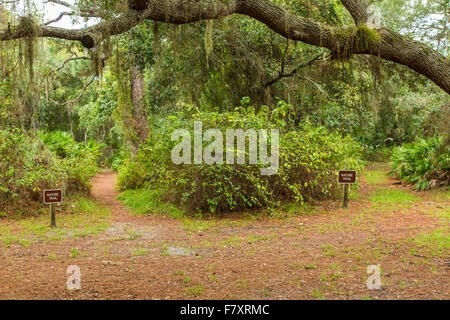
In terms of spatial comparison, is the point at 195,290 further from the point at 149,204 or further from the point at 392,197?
the point at 392,197

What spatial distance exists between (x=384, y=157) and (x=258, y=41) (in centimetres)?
1292

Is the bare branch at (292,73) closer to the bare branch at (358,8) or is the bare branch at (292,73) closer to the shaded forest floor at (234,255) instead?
the shaded forest floor at (234,255)

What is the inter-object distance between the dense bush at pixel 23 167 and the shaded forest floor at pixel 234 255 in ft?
2.36

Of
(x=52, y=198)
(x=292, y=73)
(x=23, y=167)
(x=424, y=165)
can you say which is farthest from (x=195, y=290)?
(x=424, y=165)

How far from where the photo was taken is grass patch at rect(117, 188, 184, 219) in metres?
8.83

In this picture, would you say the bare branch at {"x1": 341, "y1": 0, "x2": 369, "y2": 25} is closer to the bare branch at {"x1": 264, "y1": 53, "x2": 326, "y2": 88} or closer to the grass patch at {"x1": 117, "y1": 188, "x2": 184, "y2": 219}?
the bare branch at {"x1": 264, "y1": 53, "x2": 326, "y2": 88}

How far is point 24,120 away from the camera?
8.61 meters

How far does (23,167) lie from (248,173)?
4.62 metres

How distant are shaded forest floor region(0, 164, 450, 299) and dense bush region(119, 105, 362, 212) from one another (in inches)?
20.1

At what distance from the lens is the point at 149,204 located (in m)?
9.56

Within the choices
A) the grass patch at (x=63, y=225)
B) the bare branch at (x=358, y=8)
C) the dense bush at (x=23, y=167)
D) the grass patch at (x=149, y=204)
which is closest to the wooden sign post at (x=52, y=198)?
the grass patch at (x=63, y=225)
